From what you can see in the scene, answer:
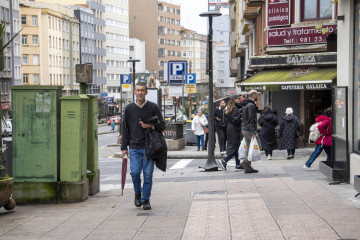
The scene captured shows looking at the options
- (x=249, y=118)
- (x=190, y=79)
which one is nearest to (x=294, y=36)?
(x=190, y=79)

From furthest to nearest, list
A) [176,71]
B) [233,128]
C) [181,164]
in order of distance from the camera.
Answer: [176,71]
[181,164]
[233,128]

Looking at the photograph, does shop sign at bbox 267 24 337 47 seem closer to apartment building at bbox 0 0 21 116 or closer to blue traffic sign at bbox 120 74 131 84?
blue traffic sign at bbox 120 74 131 84

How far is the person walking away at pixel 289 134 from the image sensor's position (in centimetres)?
2269

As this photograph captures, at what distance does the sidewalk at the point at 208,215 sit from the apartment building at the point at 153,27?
164124mm

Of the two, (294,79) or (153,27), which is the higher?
(153,27)

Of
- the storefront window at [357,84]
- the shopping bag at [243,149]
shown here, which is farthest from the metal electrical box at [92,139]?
the shopping bag at [243,149]

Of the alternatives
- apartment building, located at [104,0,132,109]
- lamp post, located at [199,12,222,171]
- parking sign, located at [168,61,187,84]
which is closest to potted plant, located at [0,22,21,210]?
lamp post, located at [199,12,222,171]

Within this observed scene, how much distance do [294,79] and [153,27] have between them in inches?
6010

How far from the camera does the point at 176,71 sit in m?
29.1

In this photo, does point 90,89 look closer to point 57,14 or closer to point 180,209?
point 57,14

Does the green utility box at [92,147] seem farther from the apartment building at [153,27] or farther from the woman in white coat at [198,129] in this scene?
the apartment building at [153,27]

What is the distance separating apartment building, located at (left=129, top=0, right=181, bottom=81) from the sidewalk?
164124 millimetres

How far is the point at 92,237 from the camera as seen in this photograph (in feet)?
27.8

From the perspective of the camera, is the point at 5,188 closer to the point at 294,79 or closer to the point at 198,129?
the point at 294,79
